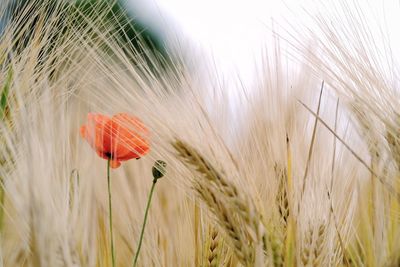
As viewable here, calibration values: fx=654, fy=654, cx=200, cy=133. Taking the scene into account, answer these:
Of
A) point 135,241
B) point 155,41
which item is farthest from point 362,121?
point 155,41

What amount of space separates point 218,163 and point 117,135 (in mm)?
147

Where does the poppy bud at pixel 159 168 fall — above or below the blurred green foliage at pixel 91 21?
below

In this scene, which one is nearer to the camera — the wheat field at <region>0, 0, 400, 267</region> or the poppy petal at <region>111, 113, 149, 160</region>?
the wheat field at <region>0, 0, 400, 267</region>

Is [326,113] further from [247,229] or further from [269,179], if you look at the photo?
[247,229]

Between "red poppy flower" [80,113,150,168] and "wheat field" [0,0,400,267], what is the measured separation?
0.7 inches

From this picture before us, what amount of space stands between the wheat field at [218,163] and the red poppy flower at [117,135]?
2cm

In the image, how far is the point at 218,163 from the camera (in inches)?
24.3

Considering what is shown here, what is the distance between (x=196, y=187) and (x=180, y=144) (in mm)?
46

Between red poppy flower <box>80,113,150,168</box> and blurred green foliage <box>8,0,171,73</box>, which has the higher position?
blurred green foliage <box>8,0,171,73</box>

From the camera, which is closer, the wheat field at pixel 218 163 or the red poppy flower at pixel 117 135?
the wheat field at pixel 218 163

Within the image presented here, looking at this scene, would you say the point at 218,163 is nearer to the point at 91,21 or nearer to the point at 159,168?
the point at 159,168

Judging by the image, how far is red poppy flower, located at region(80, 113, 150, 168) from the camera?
2.28 feet

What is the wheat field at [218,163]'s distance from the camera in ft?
1.92

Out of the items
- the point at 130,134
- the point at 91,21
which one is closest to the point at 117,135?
the point at 130,134
